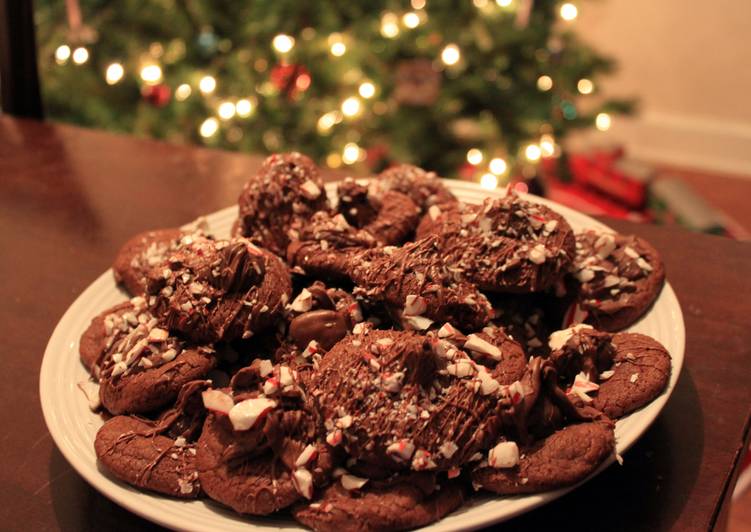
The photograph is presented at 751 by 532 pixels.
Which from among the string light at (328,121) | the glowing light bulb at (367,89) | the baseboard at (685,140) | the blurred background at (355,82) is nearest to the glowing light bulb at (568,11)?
the blurred background at (355,82)

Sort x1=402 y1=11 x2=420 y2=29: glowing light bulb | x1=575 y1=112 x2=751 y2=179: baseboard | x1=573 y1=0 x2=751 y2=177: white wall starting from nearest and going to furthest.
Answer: x1=402 y1=11 x2=420 y2=29: glowing light bulb < x1=573 y1=0 x2=751 y2=177: white wall < x1=575 y1=112 x2=751 y2=179: baseboard

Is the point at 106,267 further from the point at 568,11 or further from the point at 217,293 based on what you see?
the point at 568,11

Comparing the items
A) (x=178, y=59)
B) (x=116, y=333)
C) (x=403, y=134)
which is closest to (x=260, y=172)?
(x=116, y=333)

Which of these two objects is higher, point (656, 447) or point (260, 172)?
point (260, 172)

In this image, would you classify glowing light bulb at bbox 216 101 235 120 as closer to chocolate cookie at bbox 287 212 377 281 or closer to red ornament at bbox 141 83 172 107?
red ornament at bbox 141 83 172 107

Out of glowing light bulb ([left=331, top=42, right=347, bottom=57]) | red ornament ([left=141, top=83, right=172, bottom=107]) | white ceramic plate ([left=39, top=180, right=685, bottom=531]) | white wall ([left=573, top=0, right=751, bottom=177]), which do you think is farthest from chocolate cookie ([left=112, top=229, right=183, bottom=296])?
white wall ([left=573, top=0, right=751, bottom=177])

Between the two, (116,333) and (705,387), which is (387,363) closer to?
(116,333)
